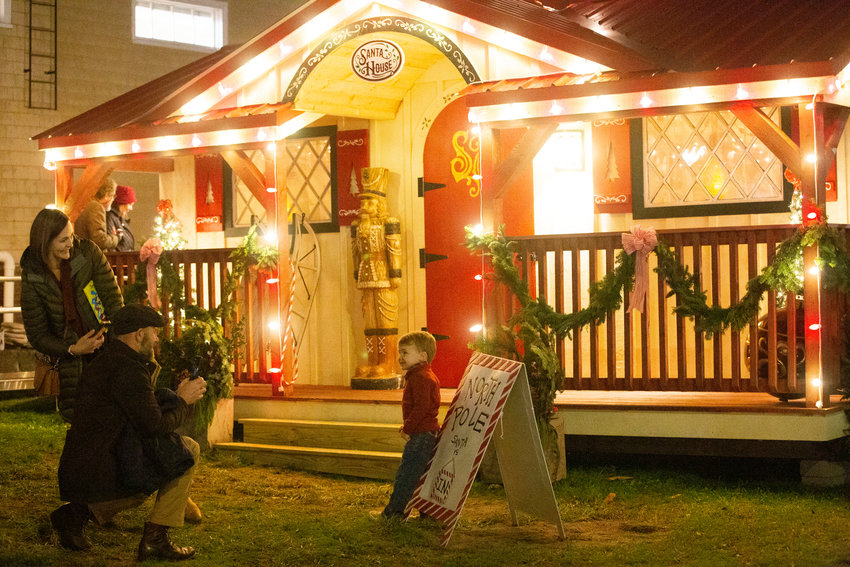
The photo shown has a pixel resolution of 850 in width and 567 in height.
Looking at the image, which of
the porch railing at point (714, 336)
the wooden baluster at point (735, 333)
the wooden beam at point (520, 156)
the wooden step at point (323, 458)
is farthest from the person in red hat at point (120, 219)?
the wooden baluster at point (735, 333)

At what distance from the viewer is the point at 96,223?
11.4 metres

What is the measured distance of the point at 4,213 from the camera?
17266 mm

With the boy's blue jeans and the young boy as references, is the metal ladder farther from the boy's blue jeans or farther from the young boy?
the boy's blue jeans

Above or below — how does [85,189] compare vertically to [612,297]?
above

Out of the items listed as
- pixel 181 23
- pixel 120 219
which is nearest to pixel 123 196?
pixel 120 219

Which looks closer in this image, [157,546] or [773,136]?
[157,546]

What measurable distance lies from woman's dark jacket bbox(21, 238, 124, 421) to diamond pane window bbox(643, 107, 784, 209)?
5499 mm

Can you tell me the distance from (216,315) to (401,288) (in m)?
1.88

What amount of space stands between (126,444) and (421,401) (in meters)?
1.96

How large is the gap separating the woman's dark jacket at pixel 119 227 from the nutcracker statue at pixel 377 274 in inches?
112

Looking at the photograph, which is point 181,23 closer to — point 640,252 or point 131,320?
point 640,252

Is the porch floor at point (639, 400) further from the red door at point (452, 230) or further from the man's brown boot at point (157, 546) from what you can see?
the man's brown boot at point (157, 546)

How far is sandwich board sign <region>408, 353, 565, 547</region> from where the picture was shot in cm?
695

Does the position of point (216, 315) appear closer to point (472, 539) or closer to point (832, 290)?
point (472, 539)
